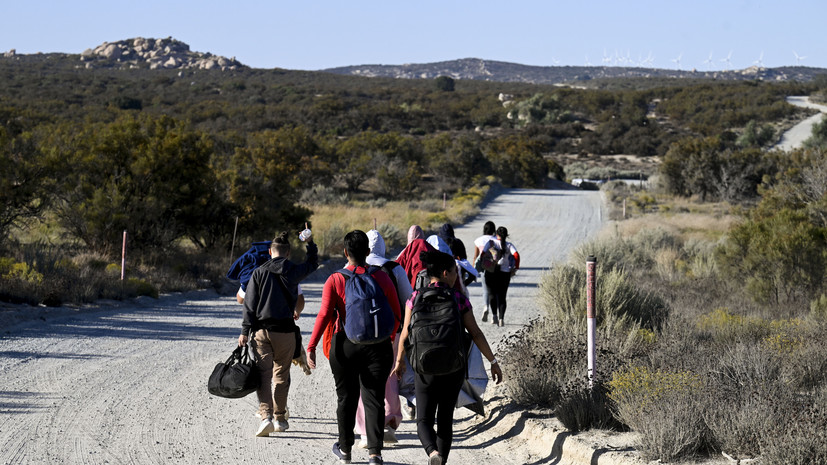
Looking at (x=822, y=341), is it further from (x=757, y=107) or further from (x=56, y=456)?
(x=757, y=107)

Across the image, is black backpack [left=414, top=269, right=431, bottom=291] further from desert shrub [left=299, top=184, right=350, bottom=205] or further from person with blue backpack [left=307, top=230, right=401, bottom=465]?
desert shrub [left=299, top=184, right=350, bottom=205]

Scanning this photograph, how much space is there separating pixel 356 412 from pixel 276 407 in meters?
0.81

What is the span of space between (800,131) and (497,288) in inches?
3114

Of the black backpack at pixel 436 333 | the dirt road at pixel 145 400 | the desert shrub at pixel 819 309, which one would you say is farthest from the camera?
the desert shrub at pixel 819 309

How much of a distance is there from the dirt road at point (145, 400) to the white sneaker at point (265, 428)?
6 centimetres

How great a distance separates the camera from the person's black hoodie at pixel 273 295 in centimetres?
629

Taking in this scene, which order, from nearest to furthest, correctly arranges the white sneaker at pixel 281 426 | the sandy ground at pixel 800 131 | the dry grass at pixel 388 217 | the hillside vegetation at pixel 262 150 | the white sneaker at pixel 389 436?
the white sneaker at pixel 389 436
the white sneaker at pixel 281 426
the hillside vegetation at pixel 262 150
the dry grass at pixel 388 217
the sandy ground at pixel 800 131

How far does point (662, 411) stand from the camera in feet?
18.5

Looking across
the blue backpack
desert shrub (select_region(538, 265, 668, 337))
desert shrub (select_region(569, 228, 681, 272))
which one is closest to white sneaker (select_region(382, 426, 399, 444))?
the blue backpack

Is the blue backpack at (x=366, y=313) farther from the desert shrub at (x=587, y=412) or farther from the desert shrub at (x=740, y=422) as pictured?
the desert shrub at (x=740, y=422)

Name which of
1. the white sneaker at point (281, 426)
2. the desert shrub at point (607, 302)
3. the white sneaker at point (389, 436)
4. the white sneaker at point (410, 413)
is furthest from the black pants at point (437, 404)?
the desert shrub at point (607, 302)

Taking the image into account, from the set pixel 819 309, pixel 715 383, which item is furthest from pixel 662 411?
pixel 819 309

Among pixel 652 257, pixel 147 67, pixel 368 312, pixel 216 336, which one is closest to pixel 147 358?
pixel 216 336

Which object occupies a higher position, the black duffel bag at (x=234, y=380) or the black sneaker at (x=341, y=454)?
the black duffel bag at (x=234, y=380)
